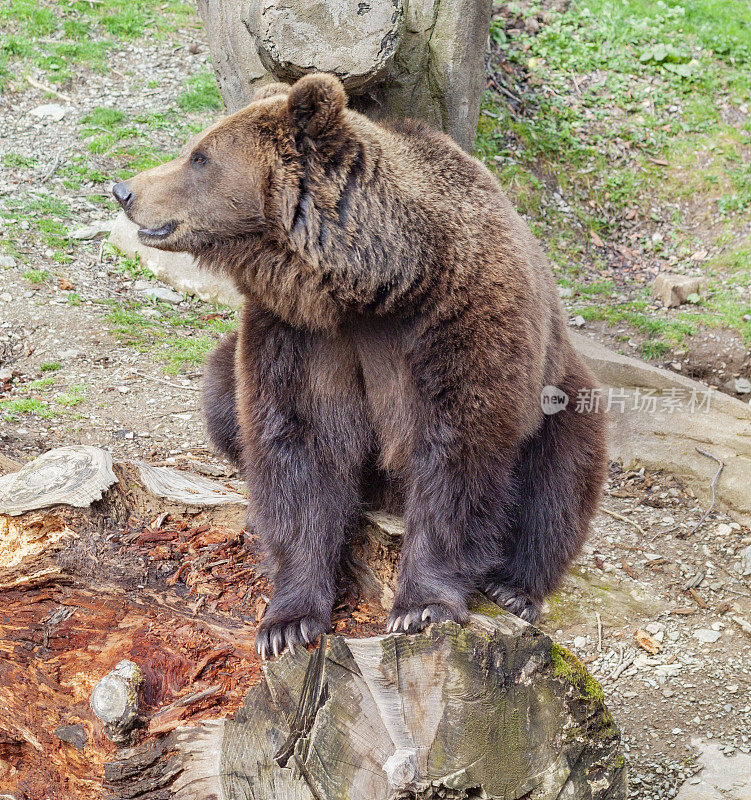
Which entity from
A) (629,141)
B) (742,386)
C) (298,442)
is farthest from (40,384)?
(629,141)

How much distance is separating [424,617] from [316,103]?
1.87 metres

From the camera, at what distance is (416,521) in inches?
129

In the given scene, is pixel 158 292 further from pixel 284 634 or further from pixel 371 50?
pixel 284 634

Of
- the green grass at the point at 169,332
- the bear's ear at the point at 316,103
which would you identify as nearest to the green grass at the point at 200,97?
the green grass at the point at 169,332

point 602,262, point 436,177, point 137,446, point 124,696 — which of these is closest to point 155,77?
point 602,262

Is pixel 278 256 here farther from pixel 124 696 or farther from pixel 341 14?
pixel 341 14

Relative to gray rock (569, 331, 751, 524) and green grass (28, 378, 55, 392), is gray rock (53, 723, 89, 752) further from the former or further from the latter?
gray rock (569, 331, 751, 524)

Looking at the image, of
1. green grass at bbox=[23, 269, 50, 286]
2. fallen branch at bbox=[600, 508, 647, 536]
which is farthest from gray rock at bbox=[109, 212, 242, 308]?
fallen branch at bbox=[600, 508, 647, 536]

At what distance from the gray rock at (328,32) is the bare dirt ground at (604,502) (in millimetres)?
2428

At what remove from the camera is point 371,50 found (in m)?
5.05

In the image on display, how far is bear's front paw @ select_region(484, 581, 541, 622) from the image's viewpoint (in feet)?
12.3

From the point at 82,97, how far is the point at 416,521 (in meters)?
8.08

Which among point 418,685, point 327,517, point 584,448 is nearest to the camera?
point 418,685

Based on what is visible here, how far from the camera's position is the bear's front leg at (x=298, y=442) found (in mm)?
3361
